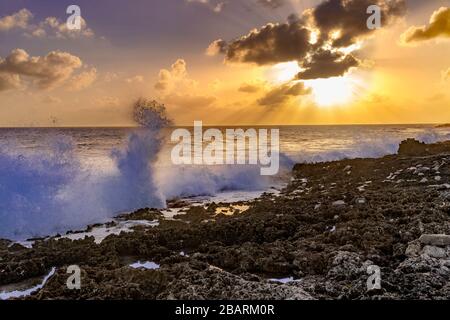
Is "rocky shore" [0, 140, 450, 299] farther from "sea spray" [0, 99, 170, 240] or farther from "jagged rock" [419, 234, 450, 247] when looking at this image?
"sea spray" [0, 99, 170, 240]

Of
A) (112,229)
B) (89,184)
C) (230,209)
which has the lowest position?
(112,229)

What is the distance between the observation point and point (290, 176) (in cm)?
2073

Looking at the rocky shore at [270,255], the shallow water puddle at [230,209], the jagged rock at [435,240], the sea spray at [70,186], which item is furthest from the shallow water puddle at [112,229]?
the jagged rock at [435,240]

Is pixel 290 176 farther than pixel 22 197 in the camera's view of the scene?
Yes

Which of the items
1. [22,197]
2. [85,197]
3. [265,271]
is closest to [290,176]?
[85,197]

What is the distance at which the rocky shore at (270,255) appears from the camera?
5070 millimetres

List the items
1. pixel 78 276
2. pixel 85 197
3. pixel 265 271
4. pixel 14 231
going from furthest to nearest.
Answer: pixel 85 197
pixel 14 231
pixel 265 271
pixel 78 276

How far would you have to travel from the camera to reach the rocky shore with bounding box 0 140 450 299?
200 inches

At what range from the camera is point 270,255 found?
258 inches

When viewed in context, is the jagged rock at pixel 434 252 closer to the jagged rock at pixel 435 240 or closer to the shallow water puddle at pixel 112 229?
the jagged rock at pixel 435 240

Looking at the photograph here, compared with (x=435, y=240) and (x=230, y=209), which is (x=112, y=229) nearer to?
(x=230, y=209)

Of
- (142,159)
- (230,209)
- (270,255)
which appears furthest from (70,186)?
(270,255)
